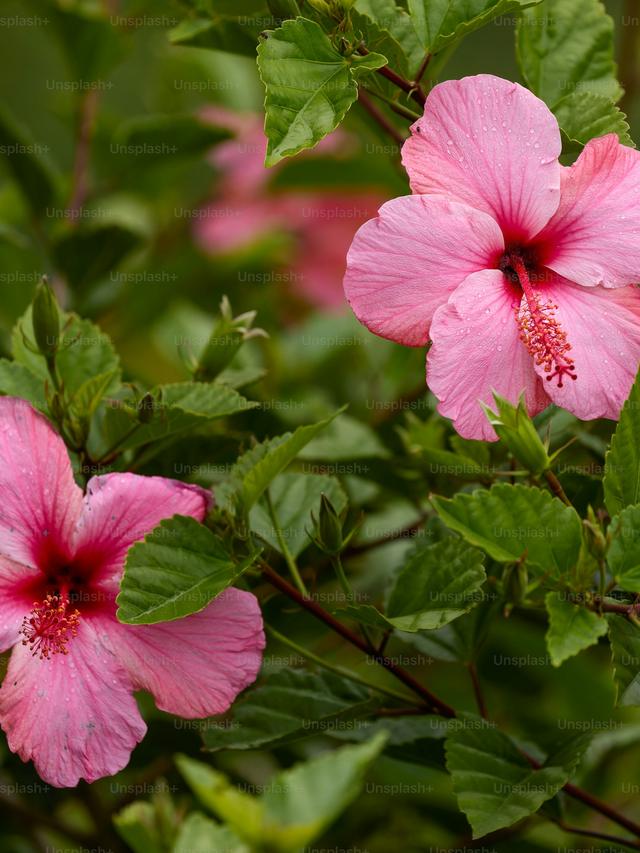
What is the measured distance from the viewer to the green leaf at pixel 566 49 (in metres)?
1.17

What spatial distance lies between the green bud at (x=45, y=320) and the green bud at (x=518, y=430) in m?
0.46

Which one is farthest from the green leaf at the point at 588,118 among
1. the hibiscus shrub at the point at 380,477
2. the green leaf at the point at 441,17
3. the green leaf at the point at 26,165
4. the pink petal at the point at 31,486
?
the green leaf at the point at 26,165

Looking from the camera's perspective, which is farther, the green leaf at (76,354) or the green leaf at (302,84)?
the green leaf at (76,354)

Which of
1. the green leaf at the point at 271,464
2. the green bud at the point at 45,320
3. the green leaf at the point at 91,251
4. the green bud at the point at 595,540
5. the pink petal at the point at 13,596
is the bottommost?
the pink petal at the point at 13,596

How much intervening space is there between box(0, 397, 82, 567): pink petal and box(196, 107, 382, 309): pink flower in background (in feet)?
3.89

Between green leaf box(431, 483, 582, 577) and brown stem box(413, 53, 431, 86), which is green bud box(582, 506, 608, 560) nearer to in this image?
green leaf box(431, 483, 582, 577)

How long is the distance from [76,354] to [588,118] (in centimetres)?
58

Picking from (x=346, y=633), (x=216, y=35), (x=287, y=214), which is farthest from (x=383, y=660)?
(x=287, y=214)

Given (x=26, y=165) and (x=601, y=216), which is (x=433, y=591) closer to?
(x=601, y=216)

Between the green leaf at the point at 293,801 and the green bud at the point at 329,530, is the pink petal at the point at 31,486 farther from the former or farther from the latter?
the green leaf at the point at 293,801

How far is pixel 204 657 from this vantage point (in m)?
0.96

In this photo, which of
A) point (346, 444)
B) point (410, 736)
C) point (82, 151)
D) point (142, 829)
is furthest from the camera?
point (82, 151)

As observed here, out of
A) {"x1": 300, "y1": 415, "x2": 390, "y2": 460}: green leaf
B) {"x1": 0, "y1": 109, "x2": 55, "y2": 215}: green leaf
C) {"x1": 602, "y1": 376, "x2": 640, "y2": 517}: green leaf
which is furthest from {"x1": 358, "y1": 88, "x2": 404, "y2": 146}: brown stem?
{"x1": 0, "y1": 109, "x2": 55, "y2": 215}: green leaf

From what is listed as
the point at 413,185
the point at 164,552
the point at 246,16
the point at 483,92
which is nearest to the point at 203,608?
the point at 164,552
